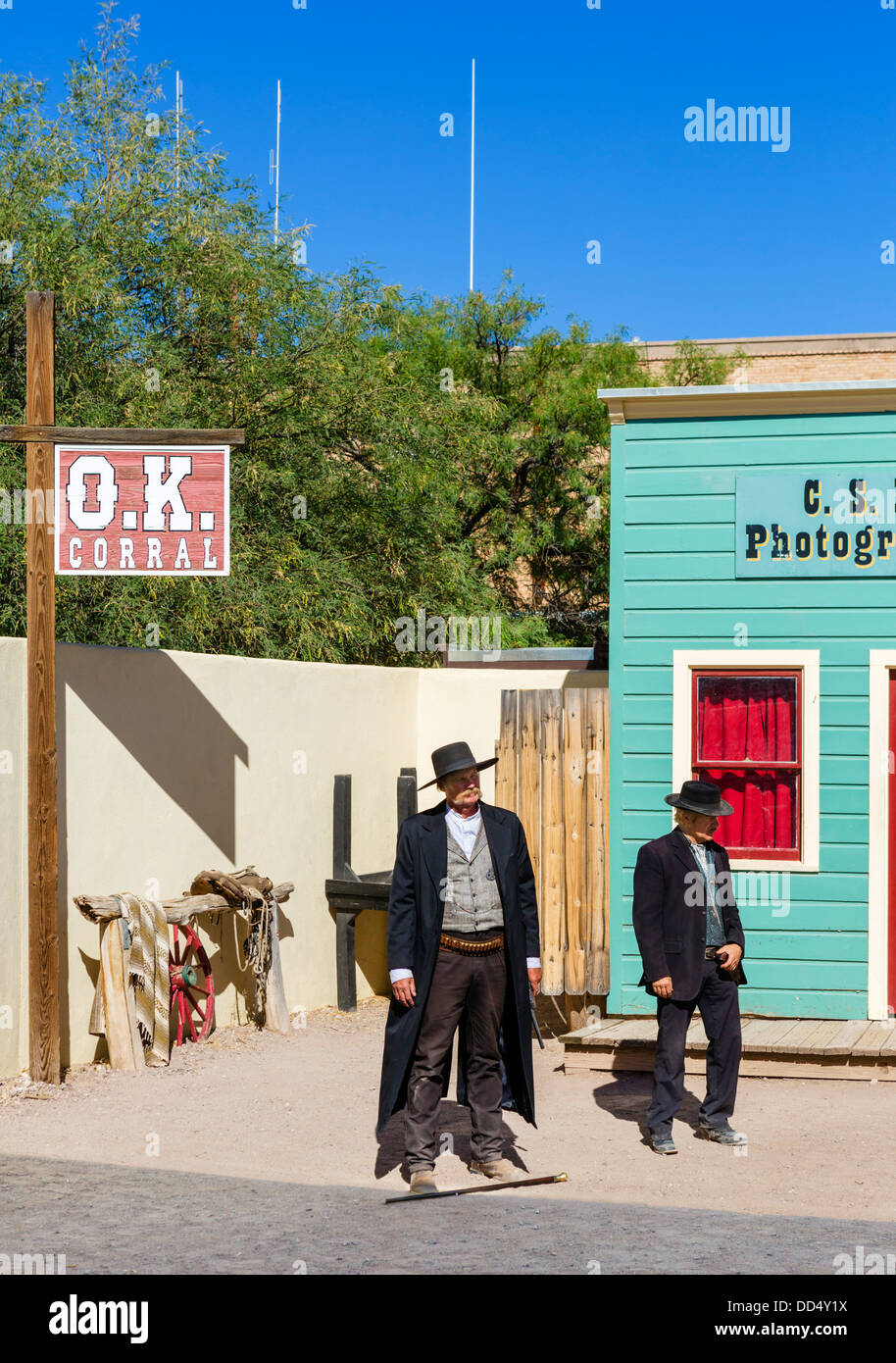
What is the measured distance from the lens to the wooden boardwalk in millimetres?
9336

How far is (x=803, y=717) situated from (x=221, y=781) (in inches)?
158

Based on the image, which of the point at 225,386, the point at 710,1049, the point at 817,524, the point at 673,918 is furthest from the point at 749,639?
the point at 225,386

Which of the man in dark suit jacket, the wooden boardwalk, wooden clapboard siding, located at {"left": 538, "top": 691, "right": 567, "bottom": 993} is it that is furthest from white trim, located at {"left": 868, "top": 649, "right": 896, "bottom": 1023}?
the man in dark suit jacket

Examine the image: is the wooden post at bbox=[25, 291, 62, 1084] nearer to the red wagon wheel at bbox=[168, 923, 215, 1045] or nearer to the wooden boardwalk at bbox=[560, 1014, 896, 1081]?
the red wagon wheel at bbox=[168, 923, 215, 1045]

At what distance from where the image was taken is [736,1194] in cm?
684

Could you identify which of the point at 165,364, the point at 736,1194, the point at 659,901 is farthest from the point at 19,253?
the point at 736,1194

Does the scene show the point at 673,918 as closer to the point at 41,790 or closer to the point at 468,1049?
the point at 468,1049

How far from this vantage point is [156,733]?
404 inches

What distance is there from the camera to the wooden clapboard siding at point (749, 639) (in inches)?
404

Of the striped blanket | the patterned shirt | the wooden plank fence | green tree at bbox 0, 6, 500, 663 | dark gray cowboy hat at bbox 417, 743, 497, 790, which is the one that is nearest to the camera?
dark gray cowboy hat at bbox 417, 743, 497, 790

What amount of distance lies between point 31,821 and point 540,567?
2227cm

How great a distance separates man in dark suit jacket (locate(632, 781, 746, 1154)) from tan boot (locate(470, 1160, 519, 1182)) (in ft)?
2.97

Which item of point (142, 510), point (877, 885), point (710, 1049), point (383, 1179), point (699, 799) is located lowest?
point (383, 1179)

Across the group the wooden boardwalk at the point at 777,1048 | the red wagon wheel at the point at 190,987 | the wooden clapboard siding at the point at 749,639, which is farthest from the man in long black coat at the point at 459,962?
the wooden clapboard siding at the point at 749,639
